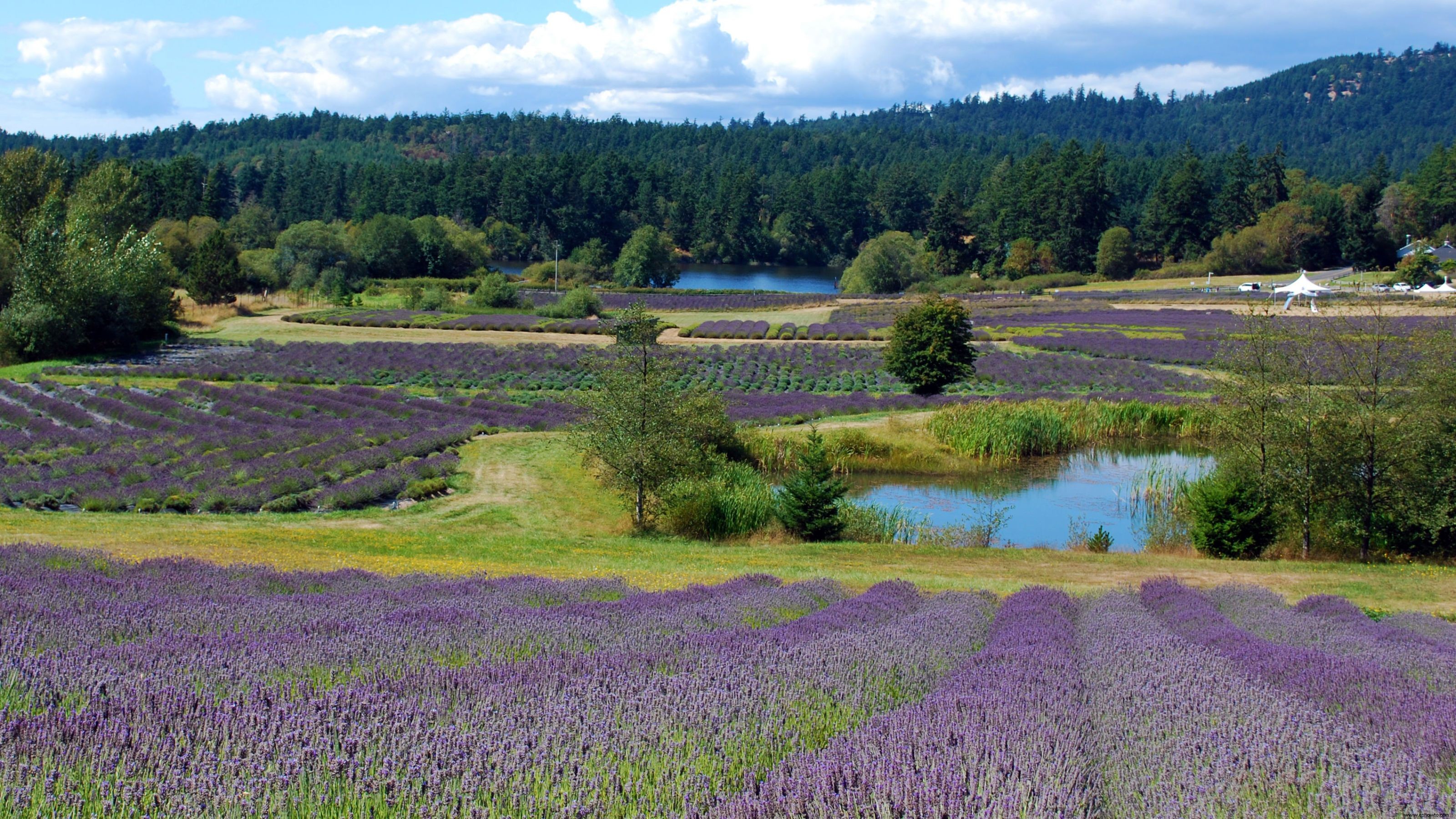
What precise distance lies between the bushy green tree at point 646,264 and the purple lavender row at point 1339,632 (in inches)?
4385

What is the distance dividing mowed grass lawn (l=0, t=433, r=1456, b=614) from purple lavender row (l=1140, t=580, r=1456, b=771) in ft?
23.9

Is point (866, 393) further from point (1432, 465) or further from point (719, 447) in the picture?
point (1432, 465)

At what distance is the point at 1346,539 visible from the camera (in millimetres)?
26125

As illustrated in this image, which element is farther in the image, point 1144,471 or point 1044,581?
point 1144,471

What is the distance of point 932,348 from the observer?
52.3 meters

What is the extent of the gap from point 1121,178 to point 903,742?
186444 millimetres

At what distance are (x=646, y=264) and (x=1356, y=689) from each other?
12133 cm

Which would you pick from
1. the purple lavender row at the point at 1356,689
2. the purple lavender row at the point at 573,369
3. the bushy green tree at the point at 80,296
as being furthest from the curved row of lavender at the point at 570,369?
the purple lavender row at the point at 1356,689

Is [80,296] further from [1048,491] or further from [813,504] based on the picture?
[1048,491]

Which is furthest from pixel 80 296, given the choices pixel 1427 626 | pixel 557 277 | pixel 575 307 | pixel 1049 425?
pixel 1427 626

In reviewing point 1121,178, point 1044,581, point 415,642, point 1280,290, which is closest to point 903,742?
point 415,642

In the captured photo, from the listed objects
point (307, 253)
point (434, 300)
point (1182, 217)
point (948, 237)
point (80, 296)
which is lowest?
point (434, 300)

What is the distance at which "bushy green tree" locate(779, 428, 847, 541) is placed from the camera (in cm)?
2683

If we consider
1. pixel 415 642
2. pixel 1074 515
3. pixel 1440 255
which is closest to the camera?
pixel 415 642
